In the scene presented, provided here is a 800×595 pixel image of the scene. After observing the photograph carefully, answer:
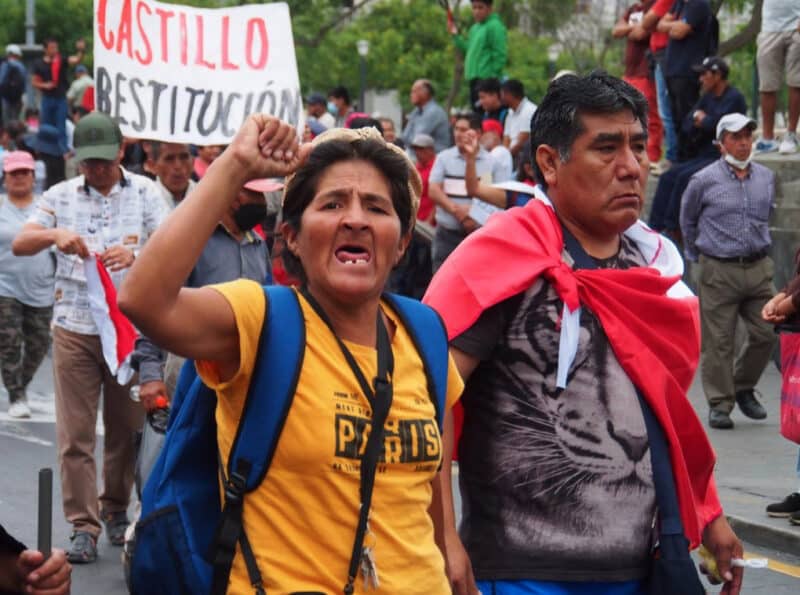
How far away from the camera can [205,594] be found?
326cm

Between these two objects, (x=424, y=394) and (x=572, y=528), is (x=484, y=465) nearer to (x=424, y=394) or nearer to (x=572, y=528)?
(x=572, y=528)

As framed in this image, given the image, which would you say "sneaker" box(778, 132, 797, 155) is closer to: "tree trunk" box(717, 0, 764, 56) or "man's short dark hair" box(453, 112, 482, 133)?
"man's short dark hair" box(453, 112, 482, 133)

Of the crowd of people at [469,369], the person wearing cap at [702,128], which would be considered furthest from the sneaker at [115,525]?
the person wearing cap at [702,128]

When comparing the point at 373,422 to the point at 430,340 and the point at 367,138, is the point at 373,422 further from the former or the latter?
the point at 367,138

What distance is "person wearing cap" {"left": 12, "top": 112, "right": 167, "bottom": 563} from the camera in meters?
8.09

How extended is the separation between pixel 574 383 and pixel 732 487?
5.97 m

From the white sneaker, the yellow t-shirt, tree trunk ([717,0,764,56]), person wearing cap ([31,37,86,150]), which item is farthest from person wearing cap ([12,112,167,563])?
person wearing cap ([31,37,86,150])

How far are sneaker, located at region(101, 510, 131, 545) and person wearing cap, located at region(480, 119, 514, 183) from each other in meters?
7.31

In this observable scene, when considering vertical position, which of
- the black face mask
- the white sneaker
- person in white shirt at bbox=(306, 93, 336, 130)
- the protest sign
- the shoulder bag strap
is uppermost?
the shoulder bag strap

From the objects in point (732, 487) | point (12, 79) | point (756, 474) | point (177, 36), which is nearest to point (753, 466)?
point (756, 474)

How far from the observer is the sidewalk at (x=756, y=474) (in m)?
8.68

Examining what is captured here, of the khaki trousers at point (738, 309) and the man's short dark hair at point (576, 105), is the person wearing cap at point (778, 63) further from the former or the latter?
the man's short dark hair at point (576, 105)

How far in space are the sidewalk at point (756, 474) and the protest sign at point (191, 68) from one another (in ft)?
11.5

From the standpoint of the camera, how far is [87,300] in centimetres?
817
